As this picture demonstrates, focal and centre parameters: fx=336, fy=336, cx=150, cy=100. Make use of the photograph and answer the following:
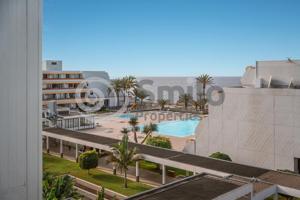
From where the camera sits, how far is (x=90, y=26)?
2126 inches

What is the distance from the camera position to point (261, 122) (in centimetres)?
1570

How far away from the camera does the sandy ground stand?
23.9m

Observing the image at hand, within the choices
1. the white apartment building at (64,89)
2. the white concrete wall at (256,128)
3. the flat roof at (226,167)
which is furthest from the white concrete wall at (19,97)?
the white apartment building at (64,89)

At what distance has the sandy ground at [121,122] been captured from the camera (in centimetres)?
2388

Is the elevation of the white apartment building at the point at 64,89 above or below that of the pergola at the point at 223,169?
above

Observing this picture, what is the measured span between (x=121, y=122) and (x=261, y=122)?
1756 cm

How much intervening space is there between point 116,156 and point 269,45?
1590 inches

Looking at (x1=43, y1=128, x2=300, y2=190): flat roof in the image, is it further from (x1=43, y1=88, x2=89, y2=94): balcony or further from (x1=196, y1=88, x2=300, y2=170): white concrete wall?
(x1=43, y1=88, x2=89, y2=94): balcony

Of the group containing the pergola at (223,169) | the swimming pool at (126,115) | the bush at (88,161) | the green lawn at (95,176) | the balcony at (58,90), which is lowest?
the green lawn at (95,176)

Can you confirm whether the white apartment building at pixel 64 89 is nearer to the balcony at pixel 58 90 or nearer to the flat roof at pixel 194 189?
the balcony at pixel 58 90

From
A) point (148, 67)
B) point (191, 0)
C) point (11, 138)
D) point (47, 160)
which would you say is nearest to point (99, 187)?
point (47, 160)

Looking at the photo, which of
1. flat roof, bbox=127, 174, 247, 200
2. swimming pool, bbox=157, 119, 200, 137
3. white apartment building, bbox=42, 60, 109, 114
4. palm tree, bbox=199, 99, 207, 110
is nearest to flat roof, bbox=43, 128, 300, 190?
flat roof, bbox=127, 174, 247, 200

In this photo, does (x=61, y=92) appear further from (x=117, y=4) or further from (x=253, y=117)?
(x=253, y=117)

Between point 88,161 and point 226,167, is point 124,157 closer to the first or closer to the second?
point 88,161
